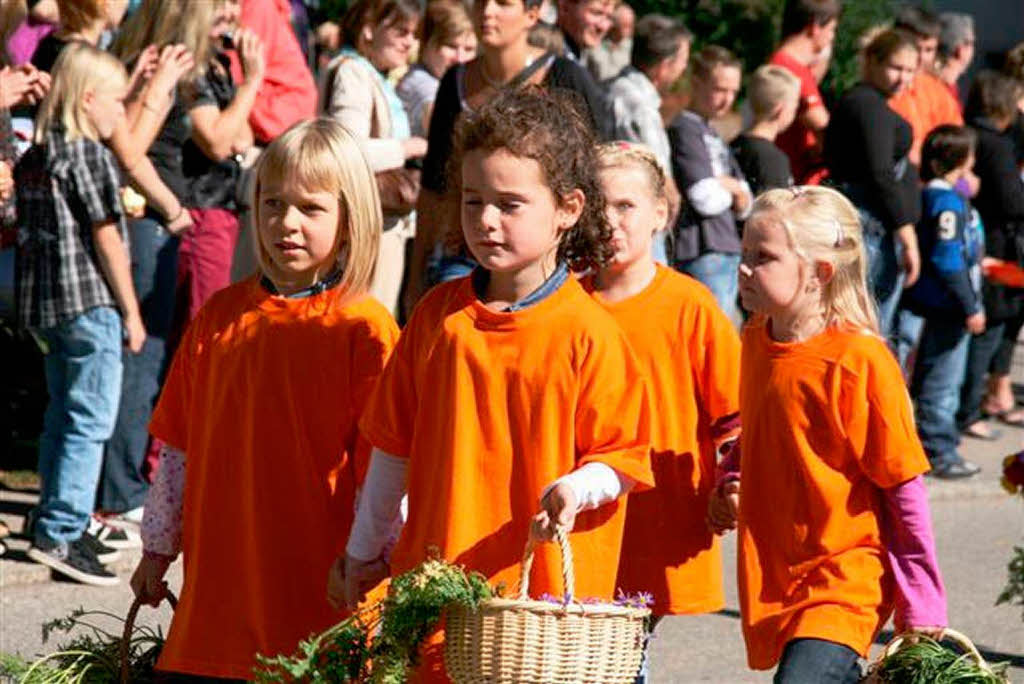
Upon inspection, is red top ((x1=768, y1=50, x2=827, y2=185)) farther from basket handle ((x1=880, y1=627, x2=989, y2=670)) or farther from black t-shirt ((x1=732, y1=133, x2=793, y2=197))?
basket handle ((x1=880, y1=627, x2=989, y2=670))

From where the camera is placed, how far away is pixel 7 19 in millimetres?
7609

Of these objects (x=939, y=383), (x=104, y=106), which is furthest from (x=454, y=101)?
(x=939, y=383)

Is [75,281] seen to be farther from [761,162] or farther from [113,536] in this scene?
[761,162]

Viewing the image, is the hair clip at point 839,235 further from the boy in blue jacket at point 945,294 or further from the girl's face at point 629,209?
the boy in blue jacket at point 945,294

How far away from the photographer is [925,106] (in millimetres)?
11367

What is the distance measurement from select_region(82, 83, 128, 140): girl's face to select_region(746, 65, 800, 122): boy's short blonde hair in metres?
3.55

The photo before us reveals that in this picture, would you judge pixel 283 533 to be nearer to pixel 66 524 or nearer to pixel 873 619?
pixel 873 619

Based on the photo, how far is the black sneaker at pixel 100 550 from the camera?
23.6 feet

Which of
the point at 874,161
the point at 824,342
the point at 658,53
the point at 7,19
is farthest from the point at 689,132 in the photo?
the point at 824,342

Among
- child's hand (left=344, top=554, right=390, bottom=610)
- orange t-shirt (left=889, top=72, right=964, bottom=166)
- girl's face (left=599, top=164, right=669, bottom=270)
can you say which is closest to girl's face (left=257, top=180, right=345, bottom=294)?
child's hand (left=344, top=554, right=390, bottom=610)

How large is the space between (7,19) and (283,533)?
154 inches

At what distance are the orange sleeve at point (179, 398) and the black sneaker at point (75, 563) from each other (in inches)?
102

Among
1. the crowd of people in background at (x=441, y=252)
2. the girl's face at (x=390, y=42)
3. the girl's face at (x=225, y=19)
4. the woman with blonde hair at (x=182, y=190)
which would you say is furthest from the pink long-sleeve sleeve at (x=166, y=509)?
the girl's face at (x=390, y=42)

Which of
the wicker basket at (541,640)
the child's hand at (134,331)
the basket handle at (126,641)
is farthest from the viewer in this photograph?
the child's hand at (134,331)
